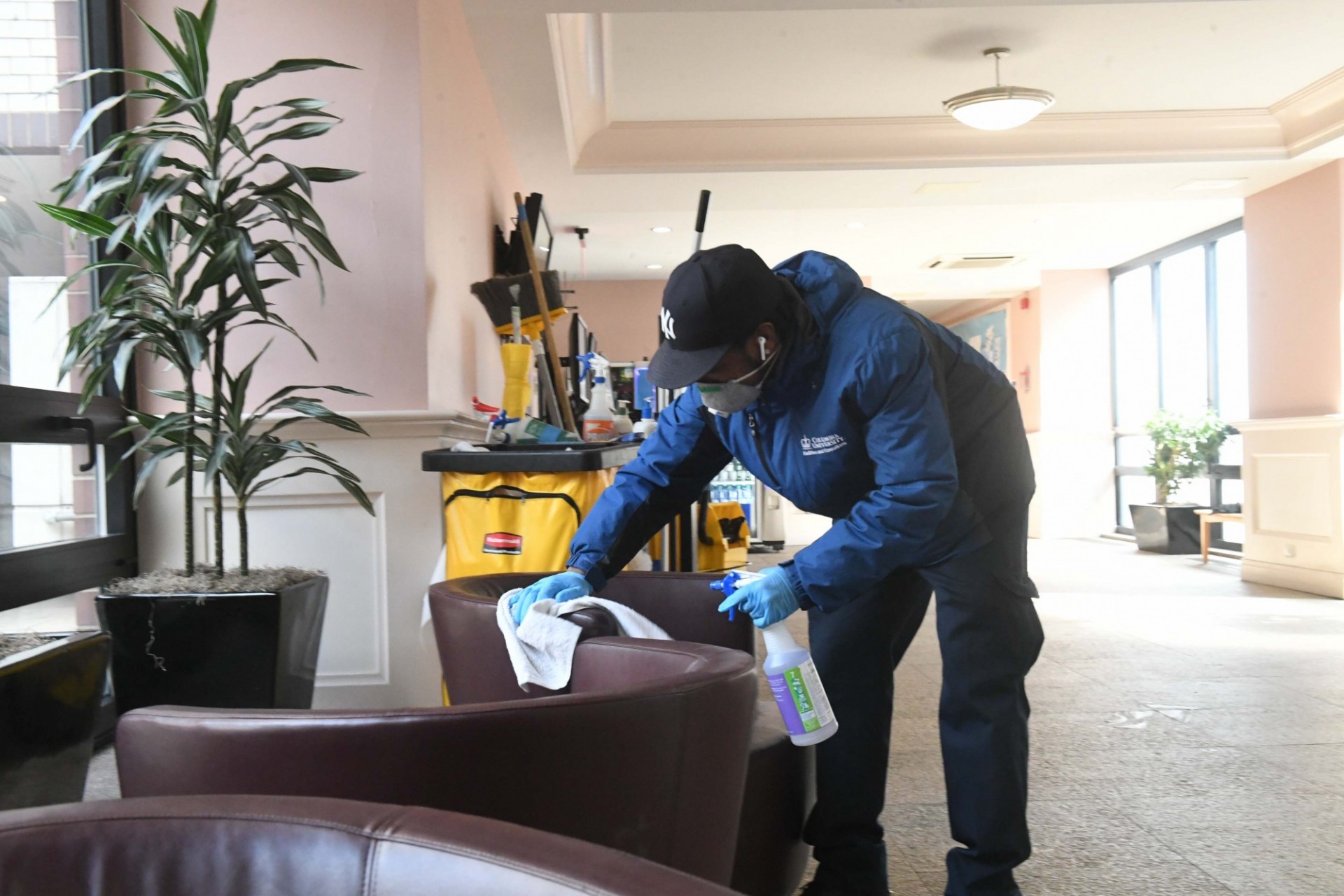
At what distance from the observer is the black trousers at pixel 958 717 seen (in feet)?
5.42

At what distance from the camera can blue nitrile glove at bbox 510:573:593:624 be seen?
1554mm

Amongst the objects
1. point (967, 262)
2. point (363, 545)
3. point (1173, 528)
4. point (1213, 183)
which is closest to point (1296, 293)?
point (1213, 183)

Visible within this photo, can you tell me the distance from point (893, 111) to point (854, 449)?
4592 mm

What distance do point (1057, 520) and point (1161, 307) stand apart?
7.60ft

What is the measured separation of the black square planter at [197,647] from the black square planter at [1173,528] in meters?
7.92

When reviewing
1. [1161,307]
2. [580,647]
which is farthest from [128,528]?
[1161,307]

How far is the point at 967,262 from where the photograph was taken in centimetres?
920

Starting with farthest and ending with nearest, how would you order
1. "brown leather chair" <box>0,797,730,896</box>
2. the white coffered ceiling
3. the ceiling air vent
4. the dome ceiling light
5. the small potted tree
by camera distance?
the ceiling air vent, the small potted tree, the dome ceiling light, the white coffered ceiling, "brown leather chair" <box>0,797,730,896</box>

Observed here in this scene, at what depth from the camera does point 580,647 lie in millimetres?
1380

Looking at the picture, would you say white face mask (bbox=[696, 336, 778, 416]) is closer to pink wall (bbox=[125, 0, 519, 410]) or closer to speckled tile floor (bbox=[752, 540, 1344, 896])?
speckled tile floor (bbox=[752, 540, 1344, 896])

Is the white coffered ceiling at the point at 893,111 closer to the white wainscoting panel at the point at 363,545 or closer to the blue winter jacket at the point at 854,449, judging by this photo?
the white wainscoting panel at the point at 363,545

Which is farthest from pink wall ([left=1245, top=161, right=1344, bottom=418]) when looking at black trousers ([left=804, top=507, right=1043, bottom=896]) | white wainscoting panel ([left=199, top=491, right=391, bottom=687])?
white wainscoting panel ([left=199, top=491, right=391, bottom=687])

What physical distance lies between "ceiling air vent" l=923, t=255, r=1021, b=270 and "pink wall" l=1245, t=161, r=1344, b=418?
2555 millimetres

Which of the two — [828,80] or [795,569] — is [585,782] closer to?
[795,569]
